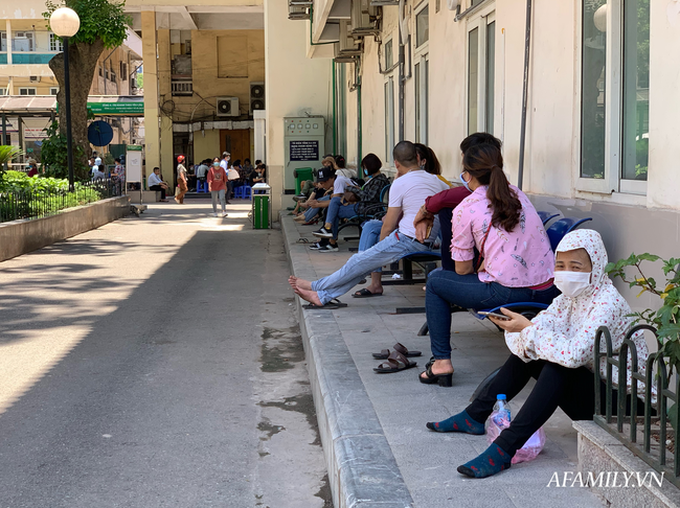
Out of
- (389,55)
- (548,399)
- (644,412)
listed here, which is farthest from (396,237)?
(389,55)

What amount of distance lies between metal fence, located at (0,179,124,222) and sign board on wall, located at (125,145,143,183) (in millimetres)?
5755

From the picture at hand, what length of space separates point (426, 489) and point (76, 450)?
7.01ft

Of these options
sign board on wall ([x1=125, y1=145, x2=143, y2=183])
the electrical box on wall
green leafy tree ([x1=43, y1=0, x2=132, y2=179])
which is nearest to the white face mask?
the electrical box on wall

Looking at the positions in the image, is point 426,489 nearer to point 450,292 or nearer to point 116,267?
point 450,292

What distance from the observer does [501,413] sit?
3.71 m

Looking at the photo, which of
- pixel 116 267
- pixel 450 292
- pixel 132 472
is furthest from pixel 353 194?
pixel 132 472

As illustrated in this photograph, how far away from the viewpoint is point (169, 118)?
1597 inches

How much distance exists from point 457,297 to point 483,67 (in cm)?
389

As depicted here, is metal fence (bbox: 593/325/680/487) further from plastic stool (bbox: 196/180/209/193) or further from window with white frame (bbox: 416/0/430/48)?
plastic stool (bbox: 196/180/209/193)

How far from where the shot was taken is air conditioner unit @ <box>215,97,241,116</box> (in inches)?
1666

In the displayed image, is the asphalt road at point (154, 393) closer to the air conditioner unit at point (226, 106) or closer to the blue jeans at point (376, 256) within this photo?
the blue jeans at point (376, 256)

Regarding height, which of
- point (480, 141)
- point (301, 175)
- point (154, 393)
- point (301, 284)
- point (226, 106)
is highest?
point (226, 106)

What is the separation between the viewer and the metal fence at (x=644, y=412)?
106 inches

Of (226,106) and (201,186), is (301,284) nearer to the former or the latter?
(201,186)
